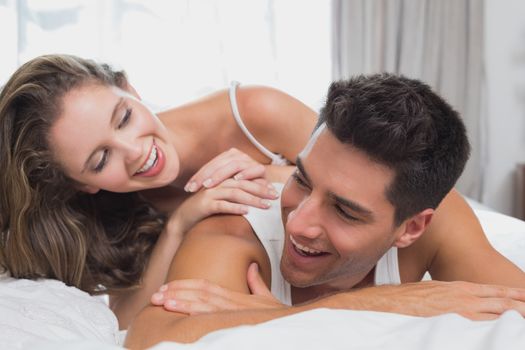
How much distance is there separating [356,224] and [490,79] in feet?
10.1

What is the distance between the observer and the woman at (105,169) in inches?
67.9

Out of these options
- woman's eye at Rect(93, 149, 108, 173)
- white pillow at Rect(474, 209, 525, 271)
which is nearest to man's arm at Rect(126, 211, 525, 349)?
woman's eye at Rect(93, 149, 108, 173)

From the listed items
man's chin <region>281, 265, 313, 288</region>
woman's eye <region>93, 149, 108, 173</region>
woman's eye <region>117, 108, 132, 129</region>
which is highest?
woman's eye <region>117, 108, 132, 129</region>

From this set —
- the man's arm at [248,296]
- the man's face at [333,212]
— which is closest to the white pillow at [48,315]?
the man's arm at [248,296]

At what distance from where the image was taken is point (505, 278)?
1479 mm

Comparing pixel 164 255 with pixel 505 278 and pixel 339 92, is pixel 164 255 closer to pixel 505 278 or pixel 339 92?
pixel 339 92

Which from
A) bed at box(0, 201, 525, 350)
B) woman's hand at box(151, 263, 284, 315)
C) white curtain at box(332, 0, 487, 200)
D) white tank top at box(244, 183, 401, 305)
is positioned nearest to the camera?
bed at box(0, 201, 525, 350)

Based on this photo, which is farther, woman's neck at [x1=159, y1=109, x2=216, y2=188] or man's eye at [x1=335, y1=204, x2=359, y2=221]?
woman's neck at [x1=159, y1=109, x2=216, y2=188]

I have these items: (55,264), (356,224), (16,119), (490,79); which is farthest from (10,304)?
(490,79)

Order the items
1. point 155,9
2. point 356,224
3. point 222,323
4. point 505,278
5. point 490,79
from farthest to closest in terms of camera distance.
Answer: point 490,79 → point 155,9 → point 505,278 → point 356,224 → point 222,323

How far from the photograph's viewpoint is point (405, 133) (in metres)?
1.30

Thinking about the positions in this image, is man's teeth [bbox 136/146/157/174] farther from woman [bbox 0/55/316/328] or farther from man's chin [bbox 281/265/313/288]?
man's chin [bbox 281/265/313/288]

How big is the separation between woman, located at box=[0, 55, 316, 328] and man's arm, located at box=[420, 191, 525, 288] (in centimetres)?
41

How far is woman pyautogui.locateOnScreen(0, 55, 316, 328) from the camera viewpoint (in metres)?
1.73
